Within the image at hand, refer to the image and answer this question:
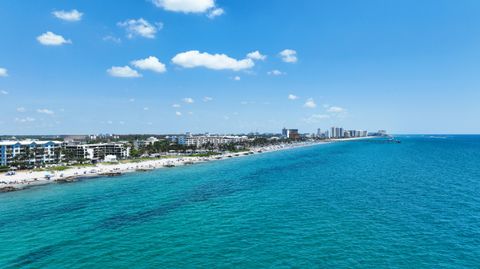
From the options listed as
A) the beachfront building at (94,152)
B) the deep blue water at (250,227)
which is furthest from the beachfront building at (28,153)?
the deep blue water at (250,227)

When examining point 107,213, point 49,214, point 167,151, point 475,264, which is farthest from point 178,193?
point 167,151

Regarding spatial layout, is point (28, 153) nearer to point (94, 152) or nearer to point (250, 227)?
point (94, 152)

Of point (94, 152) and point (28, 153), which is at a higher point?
point (28, 153)

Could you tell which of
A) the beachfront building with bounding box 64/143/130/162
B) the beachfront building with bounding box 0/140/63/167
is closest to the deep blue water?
the beachfront building with bounding box 0/140/63/167

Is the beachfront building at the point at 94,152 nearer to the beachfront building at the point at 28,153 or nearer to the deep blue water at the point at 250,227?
the beachfront building at the point at 28,153

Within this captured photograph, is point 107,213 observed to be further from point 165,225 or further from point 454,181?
point 454,181

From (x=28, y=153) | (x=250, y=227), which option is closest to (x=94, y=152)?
(x=28, y=153)

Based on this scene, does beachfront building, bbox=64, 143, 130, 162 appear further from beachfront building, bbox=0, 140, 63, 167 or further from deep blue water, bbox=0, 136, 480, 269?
deep blue water, bbox=0, 136, 480, 269
